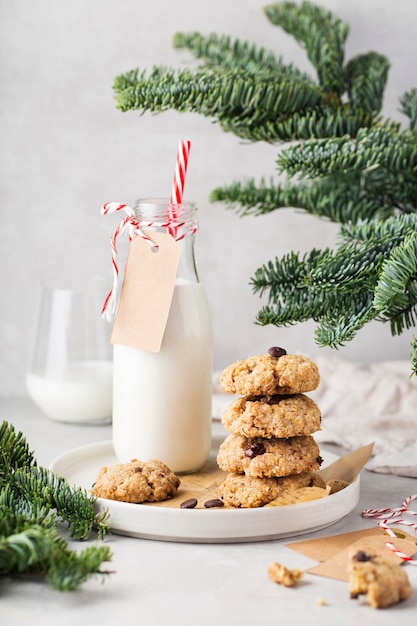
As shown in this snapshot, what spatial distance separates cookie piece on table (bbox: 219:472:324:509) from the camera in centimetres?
98

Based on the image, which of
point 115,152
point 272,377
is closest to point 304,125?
point 272,377

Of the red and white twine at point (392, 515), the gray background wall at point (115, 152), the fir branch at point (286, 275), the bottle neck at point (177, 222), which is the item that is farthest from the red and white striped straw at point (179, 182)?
the gray background wall at point (115, 152)

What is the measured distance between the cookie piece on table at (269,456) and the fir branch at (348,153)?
45 cm

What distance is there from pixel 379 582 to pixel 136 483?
341mm

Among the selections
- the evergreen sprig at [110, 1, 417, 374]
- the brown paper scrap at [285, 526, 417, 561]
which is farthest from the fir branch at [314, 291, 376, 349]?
the brown paper scrap at [285, 526, 417, 561]

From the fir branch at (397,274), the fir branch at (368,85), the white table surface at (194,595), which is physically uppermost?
the fir branch at (368,85)

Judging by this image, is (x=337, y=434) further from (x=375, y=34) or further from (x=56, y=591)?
→ (x=375, y=34)

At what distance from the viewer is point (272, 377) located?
100cm

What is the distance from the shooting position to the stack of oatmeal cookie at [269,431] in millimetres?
984

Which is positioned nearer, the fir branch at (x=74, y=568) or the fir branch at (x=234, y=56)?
the fir branch at (x=74, y=568)

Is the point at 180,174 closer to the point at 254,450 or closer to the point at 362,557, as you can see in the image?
the point at 254,450

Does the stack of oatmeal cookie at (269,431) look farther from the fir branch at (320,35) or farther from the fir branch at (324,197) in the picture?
the fir branch at (320,35)

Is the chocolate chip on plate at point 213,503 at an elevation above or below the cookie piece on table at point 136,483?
below

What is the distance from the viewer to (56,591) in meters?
0.81
